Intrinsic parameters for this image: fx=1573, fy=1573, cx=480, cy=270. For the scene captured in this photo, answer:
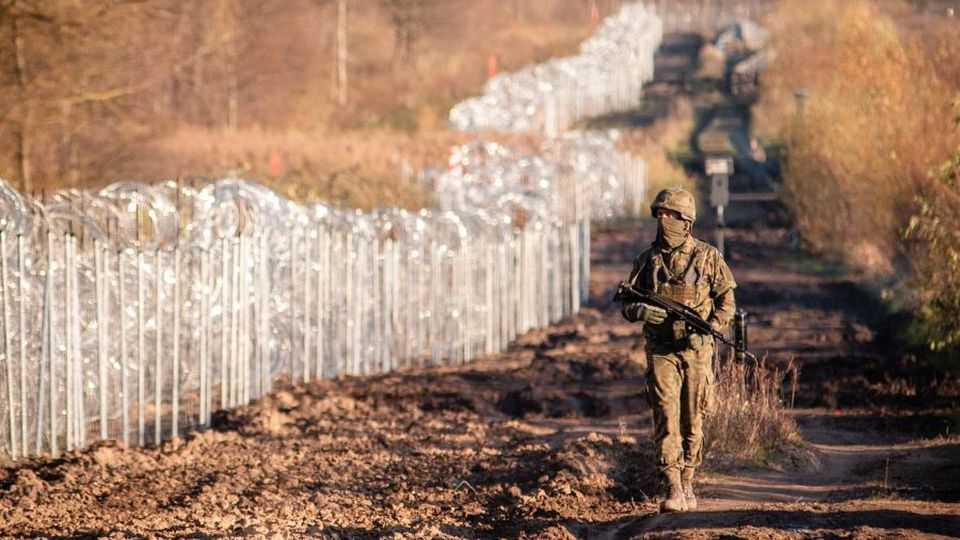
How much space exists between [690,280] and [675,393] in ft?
2.12

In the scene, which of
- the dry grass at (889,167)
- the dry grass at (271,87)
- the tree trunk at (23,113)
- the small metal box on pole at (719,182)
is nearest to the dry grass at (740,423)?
the dry grass at (889,167)

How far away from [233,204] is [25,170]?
5.30m

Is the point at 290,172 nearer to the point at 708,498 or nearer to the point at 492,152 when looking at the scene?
the point at 492,152

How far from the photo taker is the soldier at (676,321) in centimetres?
881

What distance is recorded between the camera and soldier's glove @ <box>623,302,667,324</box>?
8727 mm

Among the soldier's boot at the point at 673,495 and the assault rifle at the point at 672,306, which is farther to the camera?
the soldier's boot at the point at 673,495

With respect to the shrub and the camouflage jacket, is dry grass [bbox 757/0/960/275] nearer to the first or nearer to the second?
the shrub

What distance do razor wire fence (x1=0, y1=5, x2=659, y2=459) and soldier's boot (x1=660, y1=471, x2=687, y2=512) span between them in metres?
4.38

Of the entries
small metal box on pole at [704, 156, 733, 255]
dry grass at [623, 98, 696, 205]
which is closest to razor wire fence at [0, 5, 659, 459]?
small metal box on pole at [704, 156, 733, 255]

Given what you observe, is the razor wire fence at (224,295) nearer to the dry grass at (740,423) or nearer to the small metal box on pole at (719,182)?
the small metal box on pole at (719,182)

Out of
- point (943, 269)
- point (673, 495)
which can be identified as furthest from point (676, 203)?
point (943, 269)

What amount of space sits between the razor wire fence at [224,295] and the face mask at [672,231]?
4445 millimetres

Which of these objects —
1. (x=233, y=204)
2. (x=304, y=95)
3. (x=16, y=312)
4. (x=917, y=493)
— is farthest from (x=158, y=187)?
(x=304, y=95)

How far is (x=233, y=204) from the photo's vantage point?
1430 cm
